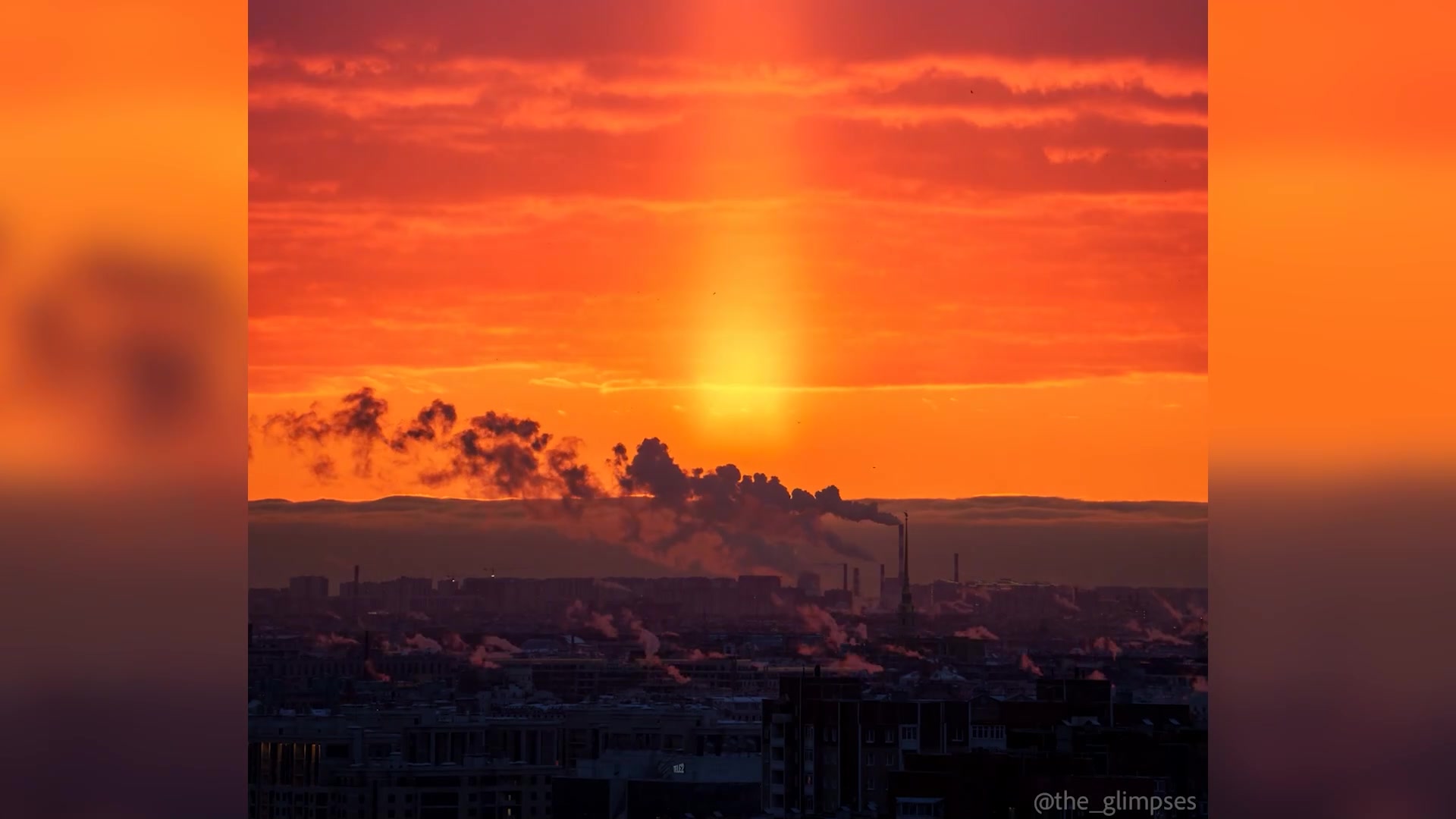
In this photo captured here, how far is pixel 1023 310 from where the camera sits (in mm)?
3795

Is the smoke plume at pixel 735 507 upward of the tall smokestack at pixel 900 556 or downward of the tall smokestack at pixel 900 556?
upward

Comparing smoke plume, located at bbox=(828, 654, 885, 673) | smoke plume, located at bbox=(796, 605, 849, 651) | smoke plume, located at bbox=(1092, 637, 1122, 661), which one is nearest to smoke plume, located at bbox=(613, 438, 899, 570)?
smoke plume, located at bbox=(796, 605, 849, 651)

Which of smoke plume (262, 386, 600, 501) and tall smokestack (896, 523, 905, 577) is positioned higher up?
smoke plume (262, 386, 600, 501)

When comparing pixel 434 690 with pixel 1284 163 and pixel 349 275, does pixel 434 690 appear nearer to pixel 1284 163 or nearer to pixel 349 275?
pixel 349 275

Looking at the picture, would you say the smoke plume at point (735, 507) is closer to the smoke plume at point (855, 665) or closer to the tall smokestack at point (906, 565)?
the tall smokestack at point (906, 565)

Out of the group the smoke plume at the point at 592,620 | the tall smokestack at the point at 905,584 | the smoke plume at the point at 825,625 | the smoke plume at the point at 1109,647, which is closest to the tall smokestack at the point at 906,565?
the tall smokestack at the point at 905,584

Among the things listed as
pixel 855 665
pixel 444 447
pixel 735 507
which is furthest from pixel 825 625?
pixel 444 447

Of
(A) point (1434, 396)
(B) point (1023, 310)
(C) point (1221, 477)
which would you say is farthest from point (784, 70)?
(A) point (1434, 396)

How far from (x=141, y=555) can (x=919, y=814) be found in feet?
6.79

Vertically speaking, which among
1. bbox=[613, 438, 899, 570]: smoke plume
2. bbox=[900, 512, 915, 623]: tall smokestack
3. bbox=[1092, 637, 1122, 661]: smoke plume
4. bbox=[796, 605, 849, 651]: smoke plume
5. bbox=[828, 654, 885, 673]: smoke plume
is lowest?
bbox=[828, 654, 885, 673]: smoke plume

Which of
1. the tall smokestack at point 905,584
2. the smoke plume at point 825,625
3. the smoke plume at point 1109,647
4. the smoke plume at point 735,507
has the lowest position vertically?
the smoke plume at point 1109,647

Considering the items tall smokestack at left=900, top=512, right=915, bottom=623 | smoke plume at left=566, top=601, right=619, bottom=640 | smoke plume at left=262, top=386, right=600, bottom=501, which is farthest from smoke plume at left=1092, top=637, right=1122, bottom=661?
smoke plume at left=262, top=386, right=600, bottom=501

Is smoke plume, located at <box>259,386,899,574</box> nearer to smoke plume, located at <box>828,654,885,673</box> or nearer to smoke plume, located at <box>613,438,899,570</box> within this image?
smoke plume, located at <box>613,438,899,570</box>

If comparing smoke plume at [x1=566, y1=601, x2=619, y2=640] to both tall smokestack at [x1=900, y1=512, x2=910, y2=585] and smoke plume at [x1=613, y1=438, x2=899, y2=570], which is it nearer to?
smoke plume at [x1=613, y1=438, x2=899, y2=570]
